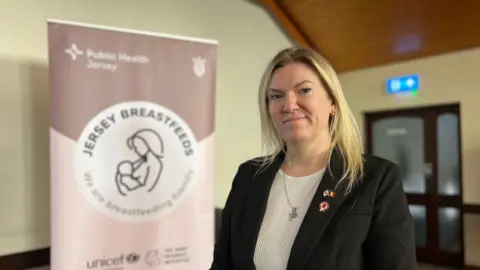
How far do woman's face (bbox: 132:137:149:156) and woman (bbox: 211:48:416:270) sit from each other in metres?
1.55

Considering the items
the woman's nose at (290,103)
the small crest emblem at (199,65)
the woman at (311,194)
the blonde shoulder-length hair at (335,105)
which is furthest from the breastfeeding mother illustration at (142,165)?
the woman's nose at (290,103)

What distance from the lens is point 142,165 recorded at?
284cm

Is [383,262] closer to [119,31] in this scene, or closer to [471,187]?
[119,31]

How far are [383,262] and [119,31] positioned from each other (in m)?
2.23

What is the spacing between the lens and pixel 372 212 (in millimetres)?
1064

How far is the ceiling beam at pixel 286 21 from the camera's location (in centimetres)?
464

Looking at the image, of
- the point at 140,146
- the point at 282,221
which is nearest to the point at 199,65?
the point at 140,146

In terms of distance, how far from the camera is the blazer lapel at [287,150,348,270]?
108 cm

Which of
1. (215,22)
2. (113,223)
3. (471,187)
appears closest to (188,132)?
(113,223)

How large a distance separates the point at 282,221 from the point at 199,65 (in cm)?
203

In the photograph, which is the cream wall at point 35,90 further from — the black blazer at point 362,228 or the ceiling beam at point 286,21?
the black blazer at point 362,228

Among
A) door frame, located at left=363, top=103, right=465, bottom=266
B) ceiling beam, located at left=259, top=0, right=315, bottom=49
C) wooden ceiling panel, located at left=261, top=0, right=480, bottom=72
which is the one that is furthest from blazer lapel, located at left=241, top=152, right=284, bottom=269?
door frame, located at left=363, top=103, right=465, bottom=266

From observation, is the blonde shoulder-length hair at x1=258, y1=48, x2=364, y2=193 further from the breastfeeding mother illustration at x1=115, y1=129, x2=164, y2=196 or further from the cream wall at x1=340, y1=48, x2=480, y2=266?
the cream wall at x1=340, y1=48, x2=480, y2=266

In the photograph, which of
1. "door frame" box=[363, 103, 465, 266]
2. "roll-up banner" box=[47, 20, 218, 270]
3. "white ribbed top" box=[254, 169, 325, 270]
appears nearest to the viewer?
"white ribbed top" box=[254, 169, 325, 270]
